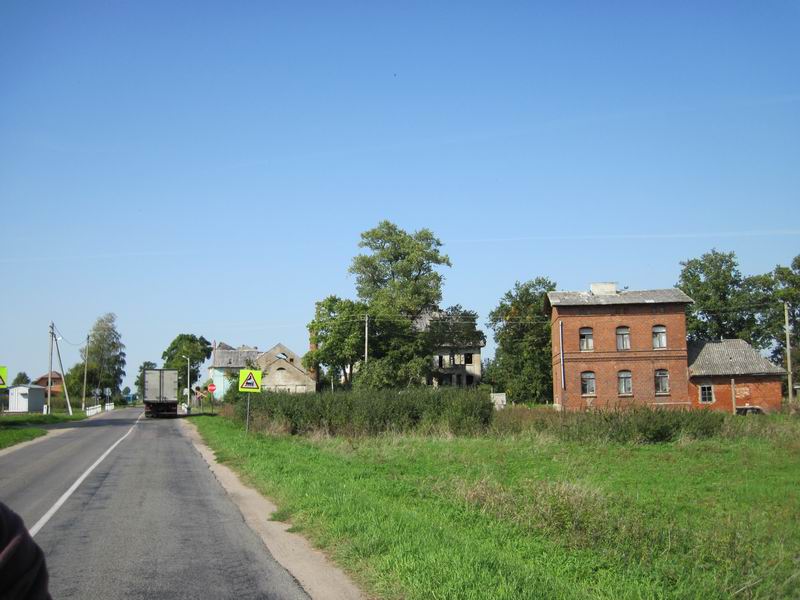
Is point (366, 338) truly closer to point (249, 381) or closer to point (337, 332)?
point (337, 332)

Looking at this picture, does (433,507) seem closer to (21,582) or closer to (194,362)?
(21,582)

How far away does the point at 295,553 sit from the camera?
927 cm

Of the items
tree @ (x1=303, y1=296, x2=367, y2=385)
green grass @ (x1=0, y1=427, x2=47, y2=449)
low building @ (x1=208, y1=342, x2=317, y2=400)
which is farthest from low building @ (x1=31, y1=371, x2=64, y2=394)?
green grass @ (x1=0, y1=427, x2=47, y2=449)

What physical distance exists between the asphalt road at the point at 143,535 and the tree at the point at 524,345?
5258 centimetres

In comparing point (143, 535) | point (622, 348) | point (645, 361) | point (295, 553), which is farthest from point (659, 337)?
point (143, 535)

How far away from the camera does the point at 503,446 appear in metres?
25.4

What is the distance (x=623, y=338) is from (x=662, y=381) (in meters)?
4.24

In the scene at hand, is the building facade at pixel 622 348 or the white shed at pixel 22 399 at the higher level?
the building facade at pixel 622 348

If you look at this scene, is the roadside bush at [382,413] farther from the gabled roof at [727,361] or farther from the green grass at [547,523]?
the gabled roof at [727,361]

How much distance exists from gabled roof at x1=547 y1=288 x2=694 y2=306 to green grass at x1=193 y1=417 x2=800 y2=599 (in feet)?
109

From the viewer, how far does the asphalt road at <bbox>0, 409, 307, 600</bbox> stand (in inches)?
297

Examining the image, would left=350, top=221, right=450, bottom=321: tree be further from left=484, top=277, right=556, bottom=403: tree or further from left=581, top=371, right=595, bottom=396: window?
left=581, top=371, right=595, bottom=396: window

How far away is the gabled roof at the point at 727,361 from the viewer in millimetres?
52594

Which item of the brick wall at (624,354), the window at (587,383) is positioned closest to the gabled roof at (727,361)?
the brick wall at (624,354)
